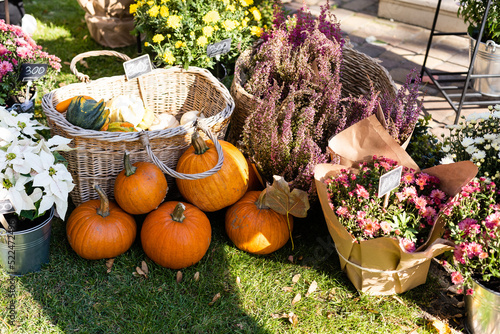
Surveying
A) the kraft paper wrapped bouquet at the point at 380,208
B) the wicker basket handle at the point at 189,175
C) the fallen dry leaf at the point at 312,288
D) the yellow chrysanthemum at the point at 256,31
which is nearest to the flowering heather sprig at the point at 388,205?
the kraft paper wrapped bouquet at the point at 380,208

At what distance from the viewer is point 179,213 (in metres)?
2.25

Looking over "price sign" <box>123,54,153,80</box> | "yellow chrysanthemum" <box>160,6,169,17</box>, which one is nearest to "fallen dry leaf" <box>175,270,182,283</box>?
"price sign" <box>123,54,153,80</box>

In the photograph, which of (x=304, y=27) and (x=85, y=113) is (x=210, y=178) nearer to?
(x=85, y=113)

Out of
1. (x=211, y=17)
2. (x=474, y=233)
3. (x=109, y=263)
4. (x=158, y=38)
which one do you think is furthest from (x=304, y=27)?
(x=109, y=263)

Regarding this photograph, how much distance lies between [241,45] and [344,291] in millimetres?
1901

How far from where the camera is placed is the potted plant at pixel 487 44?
3309 millimetres

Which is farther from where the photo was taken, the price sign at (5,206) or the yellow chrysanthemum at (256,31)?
the yellow chrysanthemum at (256,31)

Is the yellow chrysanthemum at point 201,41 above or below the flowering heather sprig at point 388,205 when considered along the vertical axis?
above

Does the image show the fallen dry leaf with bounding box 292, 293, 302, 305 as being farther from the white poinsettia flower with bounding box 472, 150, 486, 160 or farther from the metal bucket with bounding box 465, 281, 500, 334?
the white poinsettia flower with bounding box 472, 150, 486, 160

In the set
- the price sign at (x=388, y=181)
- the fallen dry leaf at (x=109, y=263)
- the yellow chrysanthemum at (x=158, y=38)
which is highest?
the yellow chrysanthemum at (x=158, y=38)

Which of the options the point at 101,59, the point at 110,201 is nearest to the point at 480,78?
the point at 110,201

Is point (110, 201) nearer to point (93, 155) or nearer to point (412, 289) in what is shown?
point (93, 155)

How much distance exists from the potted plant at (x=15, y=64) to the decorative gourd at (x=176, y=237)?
3.73 feet

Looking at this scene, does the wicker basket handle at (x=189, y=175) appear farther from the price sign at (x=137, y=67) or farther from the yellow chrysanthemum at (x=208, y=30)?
the yellow chrysanthemum at (x=208, y=30)
